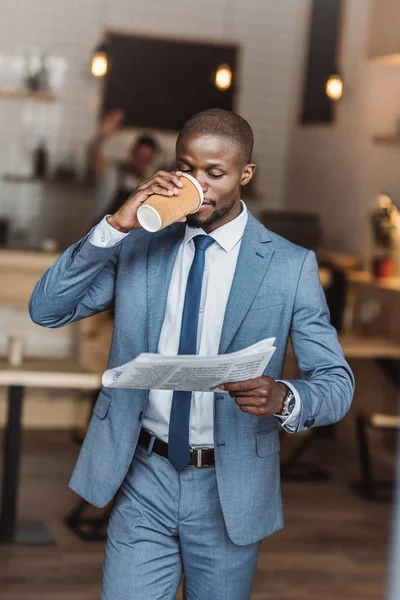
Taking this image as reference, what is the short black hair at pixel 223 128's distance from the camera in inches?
81.9

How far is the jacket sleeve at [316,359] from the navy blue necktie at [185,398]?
8.9 inches

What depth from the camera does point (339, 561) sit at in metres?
4.59

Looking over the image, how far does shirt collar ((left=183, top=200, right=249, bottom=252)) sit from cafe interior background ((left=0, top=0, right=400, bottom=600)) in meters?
2.16

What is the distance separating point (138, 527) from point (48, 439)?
167 inches

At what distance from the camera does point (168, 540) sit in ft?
7.43

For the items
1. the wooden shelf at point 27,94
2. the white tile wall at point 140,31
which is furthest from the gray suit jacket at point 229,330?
the white tile wall at point 140,31

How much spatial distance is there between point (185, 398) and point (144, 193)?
1.56ft

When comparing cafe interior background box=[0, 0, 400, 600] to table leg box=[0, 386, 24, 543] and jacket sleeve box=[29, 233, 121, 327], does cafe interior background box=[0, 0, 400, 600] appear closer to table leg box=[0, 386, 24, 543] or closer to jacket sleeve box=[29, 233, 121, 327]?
table leg box=[0, 386, 24, 543]

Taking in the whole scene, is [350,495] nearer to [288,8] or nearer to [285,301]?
[285,301]

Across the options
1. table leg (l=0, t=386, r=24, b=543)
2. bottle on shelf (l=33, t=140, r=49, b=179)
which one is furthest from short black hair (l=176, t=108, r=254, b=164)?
bottle on shelf (l=33, t=140, r=49, b=179)

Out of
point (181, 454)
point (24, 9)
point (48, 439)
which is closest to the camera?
point (181, 454)

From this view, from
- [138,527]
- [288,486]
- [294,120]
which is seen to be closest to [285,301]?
[138,527]

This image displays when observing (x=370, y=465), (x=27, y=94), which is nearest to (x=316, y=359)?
(x=370, y=465)

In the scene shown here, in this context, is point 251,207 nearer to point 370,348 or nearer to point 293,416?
point 370,348
